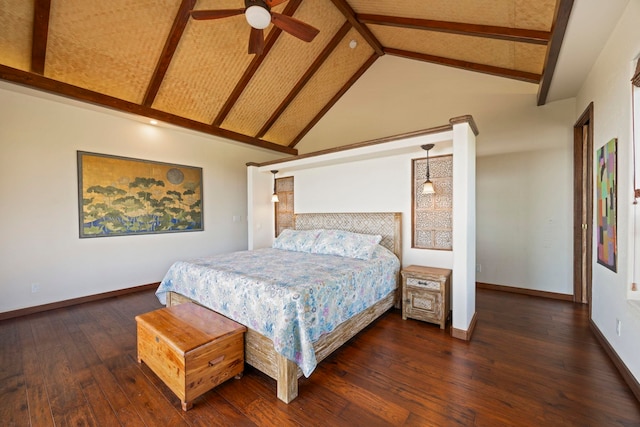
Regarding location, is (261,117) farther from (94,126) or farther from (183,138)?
(94,126)

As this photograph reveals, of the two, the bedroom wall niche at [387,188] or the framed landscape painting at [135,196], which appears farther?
the framed landscape painting at [135,196]

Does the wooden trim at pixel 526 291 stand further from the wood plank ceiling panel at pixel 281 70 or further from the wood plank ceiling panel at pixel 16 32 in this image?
the wood plank ceiling panel at pixel 16 32

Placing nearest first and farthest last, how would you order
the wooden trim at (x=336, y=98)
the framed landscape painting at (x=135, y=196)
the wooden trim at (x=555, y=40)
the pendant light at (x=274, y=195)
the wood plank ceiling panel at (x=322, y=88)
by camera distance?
the wooden trim at (x=555, y=40)
the framed landscape painting at (x=135, y=196)
the wood plank ceiling panel at (x=322, y=88)
the pendant light at (x=274, y=195)
the wooden trim at (x=336, y=98)

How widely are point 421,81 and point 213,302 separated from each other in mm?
4808

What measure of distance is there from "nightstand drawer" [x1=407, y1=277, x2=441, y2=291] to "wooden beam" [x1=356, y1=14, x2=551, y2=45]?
2778mm

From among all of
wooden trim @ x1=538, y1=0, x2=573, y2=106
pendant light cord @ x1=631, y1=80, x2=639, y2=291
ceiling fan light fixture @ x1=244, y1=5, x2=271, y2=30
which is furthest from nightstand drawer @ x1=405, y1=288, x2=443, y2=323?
ceiling fan light fixture @ x1=244, y1=5, x2=271, y2=30

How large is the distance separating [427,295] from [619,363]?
1484 mm

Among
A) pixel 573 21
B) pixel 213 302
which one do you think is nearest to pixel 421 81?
pixel 573 21

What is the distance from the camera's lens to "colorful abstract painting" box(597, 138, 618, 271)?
2236 mm

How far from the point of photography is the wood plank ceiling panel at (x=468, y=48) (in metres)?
3.25

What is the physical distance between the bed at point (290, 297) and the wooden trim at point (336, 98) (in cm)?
335

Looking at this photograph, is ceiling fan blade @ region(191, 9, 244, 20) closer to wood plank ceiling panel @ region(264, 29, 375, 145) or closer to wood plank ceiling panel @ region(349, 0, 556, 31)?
wood plank ceiling panel @ region(349, 0, 556, 31)

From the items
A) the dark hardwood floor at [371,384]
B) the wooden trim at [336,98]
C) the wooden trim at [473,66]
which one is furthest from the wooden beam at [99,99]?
the wooden trim at [473,66]

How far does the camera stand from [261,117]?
534cm
